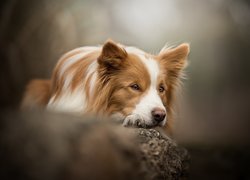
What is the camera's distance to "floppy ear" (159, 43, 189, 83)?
2.22m

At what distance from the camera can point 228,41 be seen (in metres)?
2.55

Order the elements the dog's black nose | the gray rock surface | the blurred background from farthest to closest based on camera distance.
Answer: the blurred background < the dog's black nose < the gray rock surface

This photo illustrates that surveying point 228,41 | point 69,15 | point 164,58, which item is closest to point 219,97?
point 228,41

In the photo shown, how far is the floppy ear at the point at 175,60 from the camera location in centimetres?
222

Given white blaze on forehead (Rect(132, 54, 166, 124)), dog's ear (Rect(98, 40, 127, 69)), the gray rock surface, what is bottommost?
the gray rock surface

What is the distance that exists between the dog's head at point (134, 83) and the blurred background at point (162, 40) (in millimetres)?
→ 172

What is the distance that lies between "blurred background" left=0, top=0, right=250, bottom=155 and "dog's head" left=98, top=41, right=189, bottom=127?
172 mm

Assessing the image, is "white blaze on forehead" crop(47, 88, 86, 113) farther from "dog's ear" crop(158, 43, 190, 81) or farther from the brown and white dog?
"dog's ear" crop(158, 43, 190, 81)

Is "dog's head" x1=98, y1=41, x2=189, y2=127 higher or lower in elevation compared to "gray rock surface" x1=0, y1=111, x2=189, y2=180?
higher

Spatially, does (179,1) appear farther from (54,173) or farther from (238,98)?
(54,173)

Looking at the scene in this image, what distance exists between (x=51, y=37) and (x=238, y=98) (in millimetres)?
995

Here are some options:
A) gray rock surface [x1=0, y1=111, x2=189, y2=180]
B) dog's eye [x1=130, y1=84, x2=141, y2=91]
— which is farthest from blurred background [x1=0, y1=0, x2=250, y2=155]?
gray rock surface [x1=0, y1=111, x2=189, y2=180]

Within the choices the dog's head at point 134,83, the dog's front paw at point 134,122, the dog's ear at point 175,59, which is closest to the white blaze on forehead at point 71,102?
the dog's head at point 134,83

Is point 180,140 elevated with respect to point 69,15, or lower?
lower
